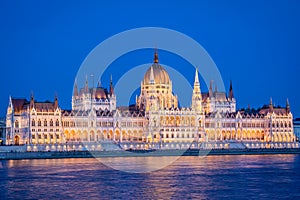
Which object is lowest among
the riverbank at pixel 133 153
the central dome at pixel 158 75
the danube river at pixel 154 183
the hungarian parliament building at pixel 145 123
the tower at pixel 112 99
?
the danube river at pixel 154 183

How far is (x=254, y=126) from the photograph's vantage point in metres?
157

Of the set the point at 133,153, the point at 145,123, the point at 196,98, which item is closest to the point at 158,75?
the point at 196,98

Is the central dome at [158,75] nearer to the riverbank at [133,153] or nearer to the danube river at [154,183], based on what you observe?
the riverbank at [133,153]

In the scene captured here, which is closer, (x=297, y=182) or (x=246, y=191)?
(x=246, y=191)

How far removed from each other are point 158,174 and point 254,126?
85034 millimetres

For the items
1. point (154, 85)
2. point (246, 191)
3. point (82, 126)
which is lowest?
point (246, 191)

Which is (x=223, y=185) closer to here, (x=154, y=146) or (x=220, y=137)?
(x=154, y=146)

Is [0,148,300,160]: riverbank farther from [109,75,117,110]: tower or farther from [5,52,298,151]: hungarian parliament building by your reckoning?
[109,75,117,110]: tower

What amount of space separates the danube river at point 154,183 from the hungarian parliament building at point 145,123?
165 ft

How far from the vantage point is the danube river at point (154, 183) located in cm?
5646

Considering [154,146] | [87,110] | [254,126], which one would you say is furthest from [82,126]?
[254,126]

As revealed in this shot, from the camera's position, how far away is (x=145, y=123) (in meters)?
146

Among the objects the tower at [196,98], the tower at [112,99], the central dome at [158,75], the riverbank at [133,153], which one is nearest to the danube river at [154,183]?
the riverbank at [133,153]

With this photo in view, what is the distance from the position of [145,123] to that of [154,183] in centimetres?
8157
